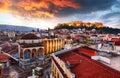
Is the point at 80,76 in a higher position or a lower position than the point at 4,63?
higher

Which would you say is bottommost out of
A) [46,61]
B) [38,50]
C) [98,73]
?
[46,61]

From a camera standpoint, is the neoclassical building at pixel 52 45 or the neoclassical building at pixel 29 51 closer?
the neoclassical building at pixel 29 51

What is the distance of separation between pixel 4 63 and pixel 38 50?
8.99 m

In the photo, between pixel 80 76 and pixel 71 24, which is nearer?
pixel 80 76

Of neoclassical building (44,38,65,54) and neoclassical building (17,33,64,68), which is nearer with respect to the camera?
neoclassical building (17,33,64,68)

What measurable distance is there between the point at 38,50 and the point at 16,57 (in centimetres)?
552

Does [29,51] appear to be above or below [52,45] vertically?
above

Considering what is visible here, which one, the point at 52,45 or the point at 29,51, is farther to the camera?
the point at 52,45

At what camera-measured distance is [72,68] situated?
17062 millimetres

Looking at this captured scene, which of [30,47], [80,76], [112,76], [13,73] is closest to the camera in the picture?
[112,76]

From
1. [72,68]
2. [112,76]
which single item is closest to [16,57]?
[72,68]

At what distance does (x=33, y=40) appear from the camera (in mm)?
43156

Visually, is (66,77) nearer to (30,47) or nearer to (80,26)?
(30,47)

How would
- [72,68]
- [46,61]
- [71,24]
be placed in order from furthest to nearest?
1. [71,24]
2. [46,61]
3. [72,68]
